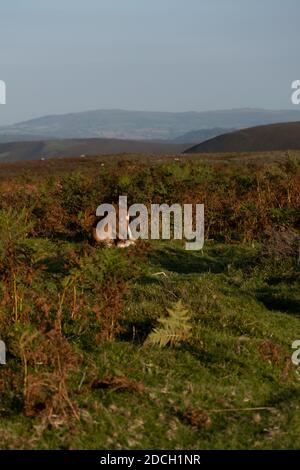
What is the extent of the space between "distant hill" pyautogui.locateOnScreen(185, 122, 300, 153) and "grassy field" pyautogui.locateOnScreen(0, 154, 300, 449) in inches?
3583

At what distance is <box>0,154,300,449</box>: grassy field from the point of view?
17.5 feet

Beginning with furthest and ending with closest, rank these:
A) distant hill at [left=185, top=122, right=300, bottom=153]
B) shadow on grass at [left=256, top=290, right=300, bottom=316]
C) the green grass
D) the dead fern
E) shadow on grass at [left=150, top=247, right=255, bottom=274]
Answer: distant hill at [left=185, top=122, right=300, bottom=153] → shadow on grass at [left=150, top=247, right=255, bottom=274] → shadow on grass at [left=256, top=290, right=300, bottom=316] → the dead fern → the green grass

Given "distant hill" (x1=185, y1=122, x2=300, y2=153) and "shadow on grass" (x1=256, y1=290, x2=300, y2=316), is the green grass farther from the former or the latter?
"distant hill" (x1=185, y1=122, x2=300, y2=153)

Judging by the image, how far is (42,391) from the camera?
578 centimetres

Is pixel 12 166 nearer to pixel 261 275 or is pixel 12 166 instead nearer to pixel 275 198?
pixel 275 198

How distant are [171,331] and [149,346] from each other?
1.01 ft

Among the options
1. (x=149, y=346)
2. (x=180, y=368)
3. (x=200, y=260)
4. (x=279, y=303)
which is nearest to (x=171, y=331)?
(x=149, y=346)

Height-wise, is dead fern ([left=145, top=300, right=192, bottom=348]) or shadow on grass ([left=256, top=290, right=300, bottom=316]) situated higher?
dead fern ([left=145, top=300, right=192, bottom=348])

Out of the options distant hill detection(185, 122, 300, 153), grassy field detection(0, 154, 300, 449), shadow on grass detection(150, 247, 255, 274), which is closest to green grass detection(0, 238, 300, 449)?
grassy field detection(0, 154, 300, 449)

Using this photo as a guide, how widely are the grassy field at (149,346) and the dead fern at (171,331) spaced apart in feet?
0.06

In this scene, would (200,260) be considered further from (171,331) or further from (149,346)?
(149,346)

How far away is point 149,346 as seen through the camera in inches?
275
